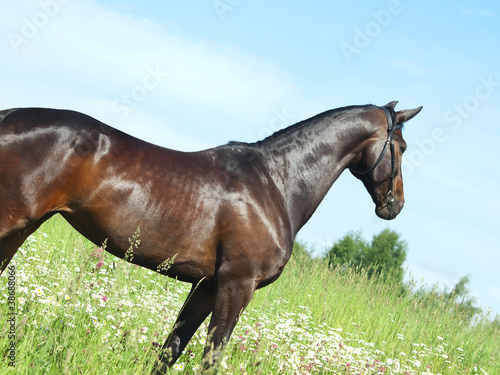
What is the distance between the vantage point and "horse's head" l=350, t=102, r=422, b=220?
5.15 m

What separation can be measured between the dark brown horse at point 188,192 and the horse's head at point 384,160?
3cm

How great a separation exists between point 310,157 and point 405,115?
3.87 feet

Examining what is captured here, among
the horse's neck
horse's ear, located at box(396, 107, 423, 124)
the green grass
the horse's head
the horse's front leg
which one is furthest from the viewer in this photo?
Answer: horse's ear, located at box(396, 107, 423, 124)

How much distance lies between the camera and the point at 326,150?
4.96 m

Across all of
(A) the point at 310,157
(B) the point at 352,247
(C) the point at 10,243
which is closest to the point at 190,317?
(C) the point at 10,243

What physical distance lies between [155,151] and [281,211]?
1185 millimetres

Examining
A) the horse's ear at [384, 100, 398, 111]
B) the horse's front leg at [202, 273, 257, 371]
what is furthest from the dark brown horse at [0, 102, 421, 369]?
the horse's ear at [384, 100, 398, 111]

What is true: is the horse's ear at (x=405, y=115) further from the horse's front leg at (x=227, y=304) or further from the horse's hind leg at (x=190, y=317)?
the horse's hind leg at (x=190, y=317)

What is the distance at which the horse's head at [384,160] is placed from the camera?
5148 mm

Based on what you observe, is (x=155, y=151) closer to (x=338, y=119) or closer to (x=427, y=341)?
(x=338, y=119)

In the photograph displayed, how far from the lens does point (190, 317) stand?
183 inches

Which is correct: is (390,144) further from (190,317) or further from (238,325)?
(238,325)

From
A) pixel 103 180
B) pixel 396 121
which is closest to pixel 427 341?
pixel 396 121

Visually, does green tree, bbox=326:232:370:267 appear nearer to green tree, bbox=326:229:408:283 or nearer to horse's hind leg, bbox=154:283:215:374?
green tree, bbox=326:229:408:283
